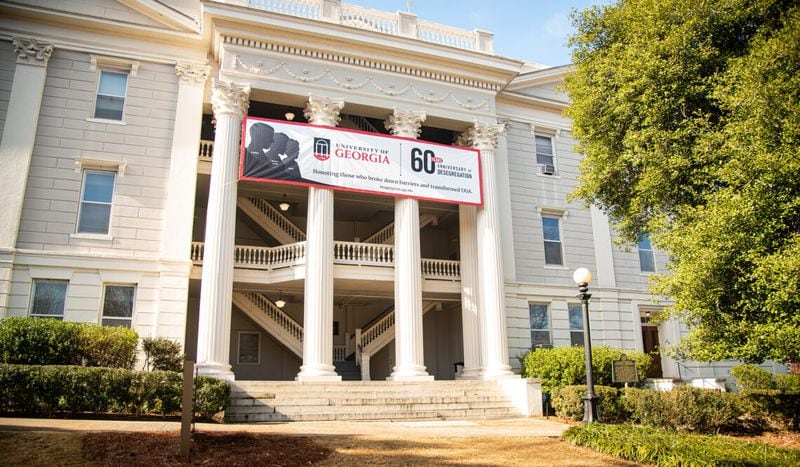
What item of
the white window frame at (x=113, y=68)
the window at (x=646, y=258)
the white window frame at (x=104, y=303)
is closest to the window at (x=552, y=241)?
the window at (x=646, y=258)

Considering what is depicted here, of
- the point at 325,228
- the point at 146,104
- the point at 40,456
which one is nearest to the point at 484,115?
the point at 325,228

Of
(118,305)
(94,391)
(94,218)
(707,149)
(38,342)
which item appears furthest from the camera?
(94,218)

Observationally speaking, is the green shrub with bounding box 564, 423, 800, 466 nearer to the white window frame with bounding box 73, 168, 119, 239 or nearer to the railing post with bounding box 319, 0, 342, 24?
the white window frame with bounding box 73, 168, 119, 239

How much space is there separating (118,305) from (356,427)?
9331 mm

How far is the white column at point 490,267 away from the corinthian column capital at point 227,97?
28.2ft

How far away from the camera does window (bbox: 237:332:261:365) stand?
24.0 meters

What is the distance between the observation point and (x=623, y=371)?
661 inches

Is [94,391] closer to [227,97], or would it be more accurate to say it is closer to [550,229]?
[227,97]

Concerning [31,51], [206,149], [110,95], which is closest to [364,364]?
[206,149]

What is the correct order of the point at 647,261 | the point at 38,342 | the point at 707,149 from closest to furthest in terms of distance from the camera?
the point at 707,149, the point at 38,342, the point at 647,261

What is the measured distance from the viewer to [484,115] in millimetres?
22469

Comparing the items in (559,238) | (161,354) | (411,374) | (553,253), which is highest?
(559,238)

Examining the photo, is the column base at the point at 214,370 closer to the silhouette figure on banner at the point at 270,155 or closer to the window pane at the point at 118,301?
the window pane at the point at 118,301

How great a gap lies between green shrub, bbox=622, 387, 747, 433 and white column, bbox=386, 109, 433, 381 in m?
6.87
